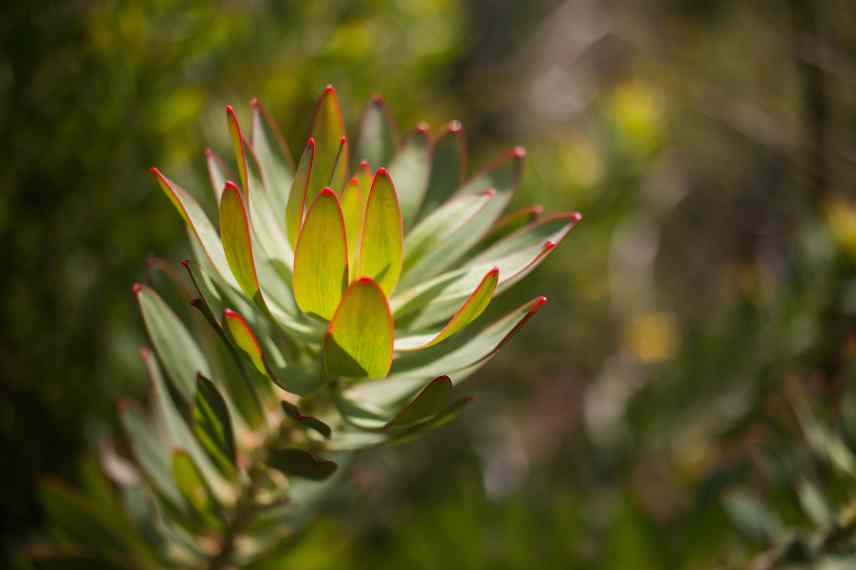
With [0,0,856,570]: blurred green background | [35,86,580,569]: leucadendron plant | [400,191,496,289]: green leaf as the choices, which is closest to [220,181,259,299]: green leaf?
[35,86,580,569]: leucadendron plant

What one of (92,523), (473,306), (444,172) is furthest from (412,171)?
(92,523)

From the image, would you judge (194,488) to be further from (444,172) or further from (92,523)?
(444,172)

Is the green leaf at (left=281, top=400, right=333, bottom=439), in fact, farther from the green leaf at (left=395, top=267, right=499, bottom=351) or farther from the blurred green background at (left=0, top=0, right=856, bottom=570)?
the blurred green background at (left=0, top=0, right=856, bottom=570)

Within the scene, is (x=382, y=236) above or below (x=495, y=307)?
above

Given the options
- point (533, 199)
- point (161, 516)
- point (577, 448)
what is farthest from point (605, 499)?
point (161, 516)

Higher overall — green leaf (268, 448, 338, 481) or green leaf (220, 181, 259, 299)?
green leaf (220, 181, 259, 299)

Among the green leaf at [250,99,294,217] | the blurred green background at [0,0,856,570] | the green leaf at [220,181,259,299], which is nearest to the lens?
the green leaf at [220,181,259,299]

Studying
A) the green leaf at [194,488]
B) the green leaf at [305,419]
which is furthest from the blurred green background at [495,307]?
the green leaf at [305,419]
